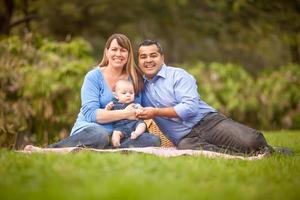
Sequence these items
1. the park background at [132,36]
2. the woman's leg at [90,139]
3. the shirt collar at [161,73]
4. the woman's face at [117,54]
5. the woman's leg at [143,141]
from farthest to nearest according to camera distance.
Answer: the park background at [132,36] → the shirt collar at [161,73] → the woman's face at [117,54] → the woman's leg at [143,141] → the woman's leg at [90,139]

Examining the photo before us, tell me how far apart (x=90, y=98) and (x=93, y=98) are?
0.11 ft

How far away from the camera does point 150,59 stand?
702 cm

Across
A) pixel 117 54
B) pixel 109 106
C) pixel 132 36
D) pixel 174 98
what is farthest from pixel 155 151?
pixel 132 36

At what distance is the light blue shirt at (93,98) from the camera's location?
22.2ft

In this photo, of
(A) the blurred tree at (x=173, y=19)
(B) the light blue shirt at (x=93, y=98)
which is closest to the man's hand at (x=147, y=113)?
(B) the light blue shirt at (x=93, y=98)

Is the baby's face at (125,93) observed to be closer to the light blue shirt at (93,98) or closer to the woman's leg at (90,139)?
the light blue shirt at (93,98)

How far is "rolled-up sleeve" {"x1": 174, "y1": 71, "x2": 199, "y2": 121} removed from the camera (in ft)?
22.1

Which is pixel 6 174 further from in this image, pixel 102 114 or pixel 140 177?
pixel 102 114

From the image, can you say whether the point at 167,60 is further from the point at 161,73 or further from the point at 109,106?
the point at 109,106

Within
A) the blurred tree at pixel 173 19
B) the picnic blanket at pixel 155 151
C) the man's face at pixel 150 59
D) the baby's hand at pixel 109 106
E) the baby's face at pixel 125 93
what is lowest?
the picnic blanket at pixel 155 151

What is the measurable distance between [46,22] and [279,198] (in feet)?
53.5

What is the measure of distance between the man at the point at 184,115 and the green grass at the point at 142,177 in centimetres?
88

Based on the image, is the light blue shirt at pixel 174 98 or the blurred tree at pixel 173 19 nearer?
the light blue shirt at pixel 174 98

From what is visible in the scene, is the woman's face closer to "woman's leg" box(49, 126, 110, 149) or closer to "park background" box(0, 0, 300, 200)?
"woman's leg" box(49, 126, 110, 149)
